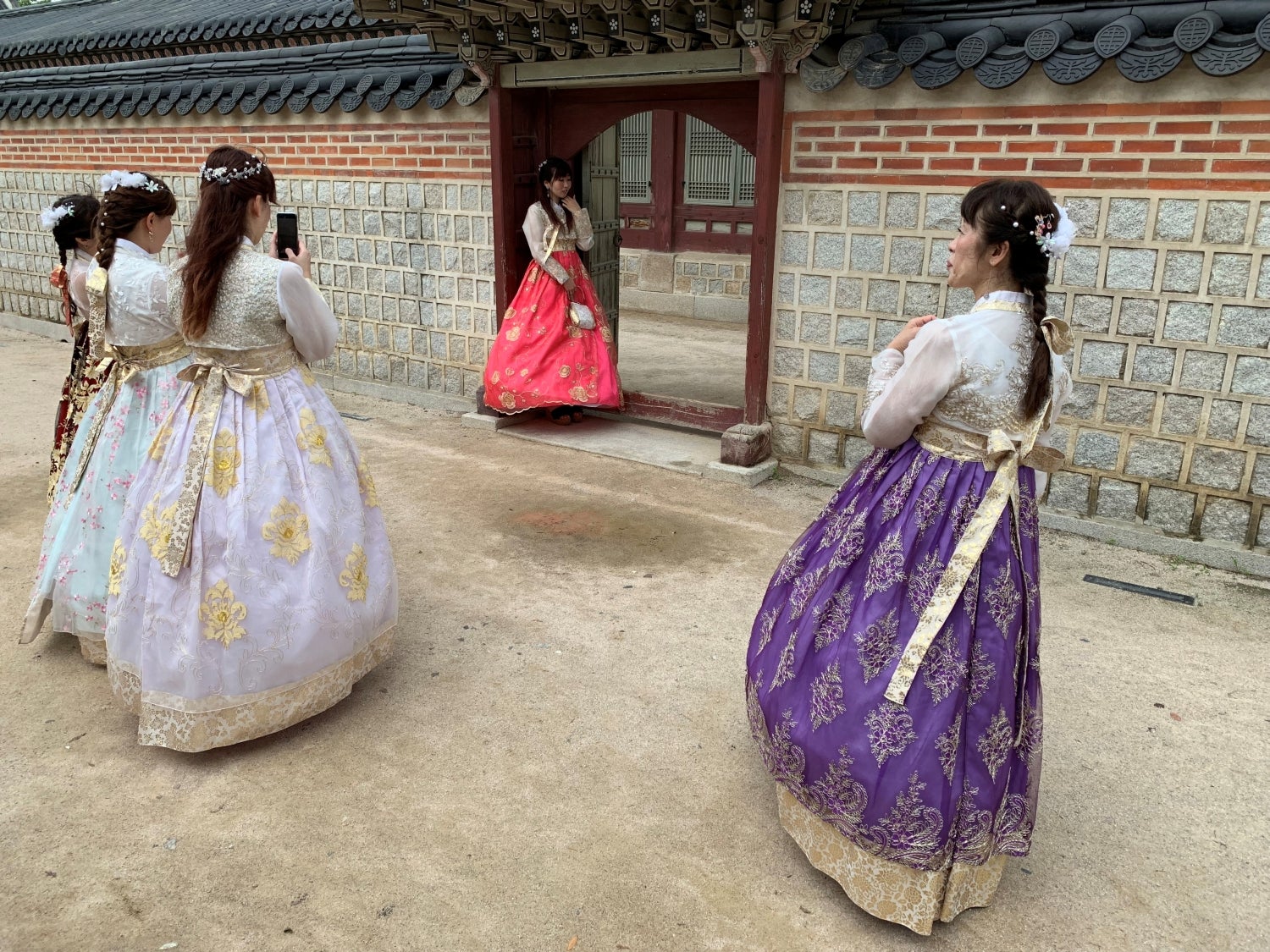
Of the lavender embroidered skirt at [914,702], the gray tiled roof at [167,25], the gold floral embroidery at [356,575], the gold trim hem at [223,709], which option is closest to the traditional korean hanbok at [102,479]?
the gold trim hem at [223,709]

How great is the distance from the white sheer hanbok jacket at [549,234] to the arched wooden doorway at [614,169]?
24 cm

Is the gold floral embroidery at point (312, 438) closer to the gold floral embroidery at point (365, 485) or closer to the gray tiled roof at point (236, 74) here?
the gold floral embroidery at point (365, 485)

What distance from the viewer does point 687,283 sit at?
11.1 meters

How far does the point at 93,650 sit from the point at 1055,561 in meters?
3.70

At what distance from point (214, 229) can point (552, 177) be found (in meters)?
3.34

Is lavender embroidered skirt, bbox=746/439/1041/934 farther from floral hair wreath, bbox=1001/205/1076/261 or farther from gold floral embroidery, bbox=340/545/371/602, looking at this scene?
gold floral embroidery, bbox=340/545/371/602

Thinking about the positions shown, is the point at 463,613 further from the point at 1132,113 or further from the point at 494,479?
the point at 1132,113

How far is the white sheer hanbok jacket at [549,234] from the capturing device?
583cm

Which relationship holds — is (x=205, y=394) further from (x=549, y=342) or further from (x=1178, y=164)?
(x=1178, y=164)

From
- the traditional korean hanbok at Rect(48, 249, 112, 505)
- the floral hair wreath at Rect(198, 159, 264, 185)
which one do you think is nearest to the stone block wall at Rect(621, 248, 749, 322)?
the traditional korean hanbok at Rect(48, 249, 112, 505)

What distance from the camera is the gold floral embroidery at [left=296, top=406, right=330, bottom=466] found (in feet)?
9.38

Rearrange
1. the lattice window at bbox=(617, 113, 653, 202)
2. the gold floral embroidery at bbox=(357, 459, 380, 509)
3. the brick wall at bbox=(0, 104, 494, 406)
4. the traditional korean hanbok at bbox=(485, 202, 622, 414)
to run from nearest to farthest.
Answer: the gold floral embroidery at bbox=(357, 459, 380, 509) → the traditional korean hanbok at bbox=(485, 202, 622, 414) → the brick wall at bbox=(0, 104, 494, 406) → the lattice window at bbox=(617, 113, 653, 202)

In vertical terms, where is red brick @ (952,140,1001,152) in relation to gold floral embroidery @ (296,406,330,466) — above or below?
above

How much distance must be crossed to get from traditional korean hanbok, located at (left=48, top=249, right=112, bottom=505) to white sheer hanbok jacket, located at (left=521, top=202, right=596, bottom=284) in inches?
101
